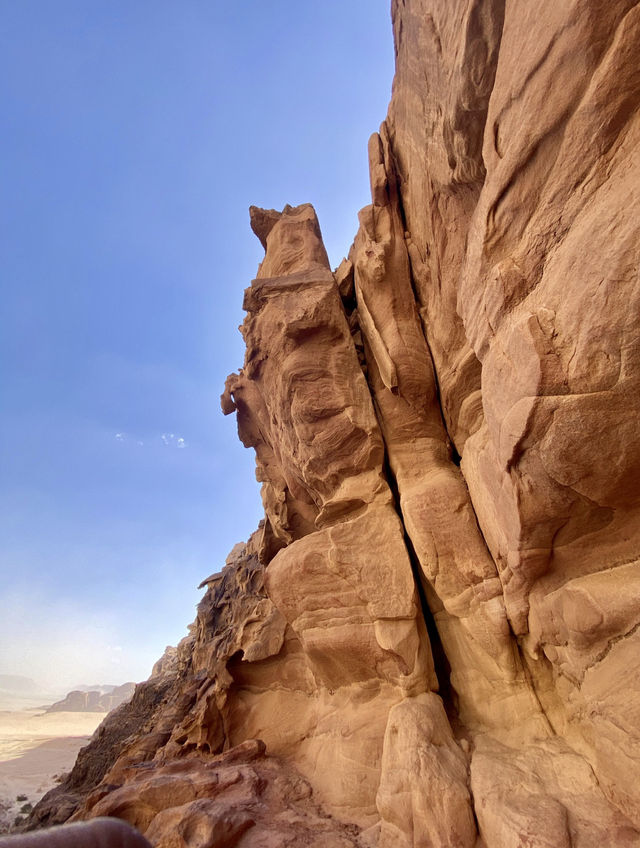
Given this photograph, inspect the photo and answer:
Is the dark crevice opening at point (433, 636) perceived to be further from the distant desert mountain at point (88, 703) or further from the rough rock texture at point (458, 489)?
the distant desert mountain at point (88, 703)

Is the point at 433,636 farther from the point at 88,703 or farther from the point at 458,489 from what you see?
the point at 88,703

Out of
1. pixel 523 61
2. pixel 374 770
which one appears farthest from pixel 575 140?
pixel 374 770

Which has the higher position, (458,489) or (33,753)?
(458,489)

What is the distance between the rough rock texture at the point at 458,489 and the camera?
184 inches

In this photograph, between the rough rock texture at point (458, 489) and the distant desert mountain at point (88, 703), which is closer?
the rough rock texture at point (458, 489)

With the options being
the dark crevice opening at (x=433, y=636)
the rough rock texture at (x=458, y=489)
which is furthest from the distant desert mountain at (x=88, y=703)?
the dark crevice opening at (x=433, y=636)

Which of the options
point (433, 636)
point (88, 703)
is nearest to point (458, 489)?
point (433, 636)

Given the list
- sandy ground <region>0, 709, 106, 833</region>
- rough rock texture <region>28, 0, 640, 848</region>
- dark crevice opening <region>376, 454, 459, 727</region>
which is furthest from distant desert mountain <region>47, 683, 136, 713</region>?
dark crevice opening <region>376, 454, 459, 727</region>

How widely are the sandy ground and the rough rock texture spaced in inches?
596

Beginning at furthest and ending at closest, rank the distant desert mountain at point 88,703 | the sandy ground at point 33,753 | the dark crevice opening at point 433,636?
the distant desert mountain at point 88,703
the sandy ground at point 33,753
the dark crevice opening at point 433,636

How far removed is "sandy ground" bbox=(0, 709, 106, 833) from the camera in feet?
73.1

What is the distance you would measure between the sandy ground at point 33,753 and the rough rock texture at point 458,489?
49.7ft

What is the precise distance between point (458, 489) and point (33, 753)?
160 ft

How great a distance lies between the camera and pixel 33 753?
3716 cm
